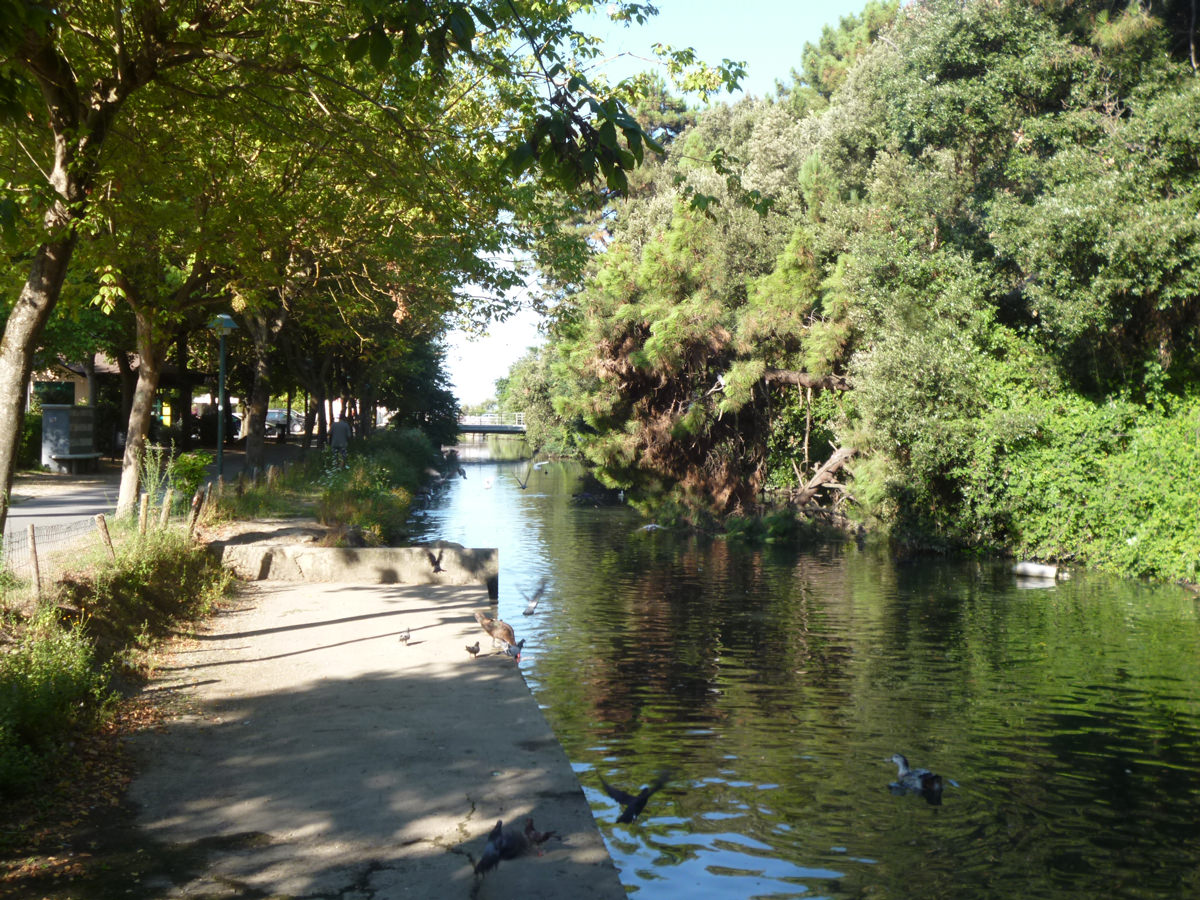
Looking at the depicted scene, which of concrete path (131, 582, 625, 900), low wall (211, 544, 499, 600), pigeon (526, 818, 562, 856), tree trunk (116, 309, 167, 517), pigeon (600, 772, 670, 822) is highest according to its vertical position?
tree trunk (116, 309, 167, 517)

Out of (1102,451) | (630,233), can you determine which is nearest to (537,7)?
(1102,451)

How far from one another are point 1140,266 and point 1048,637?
29.9 feet

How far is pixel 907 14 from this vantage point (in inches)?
1297

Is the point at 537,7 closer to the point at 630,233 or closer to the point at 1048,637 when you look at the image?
the point at 1048,637

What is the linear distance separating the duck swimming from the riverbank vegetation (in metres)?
9.74

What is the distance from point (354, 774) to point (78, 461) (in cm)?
2644

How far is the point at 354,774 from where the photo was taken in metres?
6.74

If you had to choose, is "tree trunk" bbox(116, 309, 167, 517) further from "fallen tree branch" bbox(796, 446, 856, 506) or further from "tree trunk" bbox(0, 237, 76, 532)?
"fallen tree branch" bbox(796, 446, 856, 506)

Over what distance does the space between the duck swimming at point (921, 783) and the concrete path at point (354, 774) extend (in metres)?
3.35

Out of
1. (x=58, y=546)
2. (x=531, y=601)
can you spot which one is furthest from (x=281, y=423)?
(x=58, y=546)

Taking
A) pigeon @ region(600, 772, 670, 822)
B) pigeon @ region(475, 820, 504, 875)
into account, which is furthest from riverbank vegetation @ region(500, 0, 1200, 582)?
pigeon @ region(475, 820, 504, 875)

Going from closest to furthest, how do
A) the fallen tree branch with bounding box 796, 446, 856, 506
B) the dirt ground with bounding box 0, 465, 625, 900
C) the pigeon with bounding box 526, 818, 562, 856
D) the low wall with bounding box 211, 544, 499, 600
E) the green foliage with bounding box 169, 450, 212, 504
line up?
the dirt ground with bounding box 0, 465, 625, 900, the pigeon with bounding box 526, 818, 562, 856, the low wall with bounding box 211, 544, 499, 600, the green foliage with bounding box 169, 450, 212, 504, the fallen tree branch with bounding box 796, 446, 856, 506

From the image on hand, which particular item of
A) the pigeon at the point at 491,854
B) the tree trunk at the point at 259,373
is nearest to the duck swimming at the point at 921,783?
the pigeon at the point at 491,854

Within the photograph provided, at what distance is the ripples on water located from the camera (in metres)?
7.60
